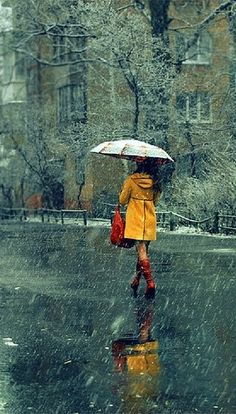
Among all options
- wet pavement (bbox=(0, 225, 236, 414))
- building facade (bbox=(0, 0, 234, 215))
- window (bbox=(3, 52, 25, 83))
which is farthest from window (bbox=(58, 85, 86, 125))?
wet pavement (bbox=(0, 225, 236, 414))

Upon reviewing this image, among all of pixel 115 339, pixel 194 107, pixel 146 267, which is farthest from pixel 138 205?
pixel 194 107

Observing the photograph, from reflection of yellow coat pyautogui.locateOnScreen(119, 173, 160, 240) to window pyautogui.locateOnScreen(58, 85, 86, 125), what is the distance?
26275 millimetres

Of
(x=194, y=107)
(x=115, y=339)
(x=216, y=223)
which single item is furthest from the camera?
(x=194, y=107)

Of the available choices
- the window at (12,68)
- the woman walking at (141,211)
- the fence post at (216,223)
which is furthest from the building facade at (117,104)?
the woman walking at (141,211)

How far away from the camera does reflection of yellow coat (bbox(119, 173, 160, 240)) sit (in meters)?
11.8

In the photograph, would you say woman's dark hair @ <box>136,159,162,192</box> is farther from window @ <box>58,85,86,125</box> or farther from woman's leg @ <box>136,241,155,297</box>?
window @ <box>58,85,86,125</box>

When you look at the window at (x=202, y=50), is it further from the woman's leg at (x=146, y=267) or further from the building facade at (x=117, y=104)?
the woman's leg at (x=146, y=267)

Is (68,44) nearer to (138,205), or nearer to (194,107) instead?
(194,107)

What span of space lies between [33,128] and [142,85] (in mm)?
12638

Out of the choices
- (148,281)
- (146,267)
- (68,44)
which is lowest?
(148,281)

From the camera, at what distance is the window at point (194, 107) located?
33.9 meters

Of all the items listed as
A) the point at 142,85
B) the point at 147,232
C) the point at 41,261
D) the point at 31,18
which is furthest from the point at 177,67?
the point at 147,232

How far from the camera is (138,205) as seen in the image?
1187cm

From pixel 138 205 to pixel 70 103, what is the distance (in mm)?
34138
